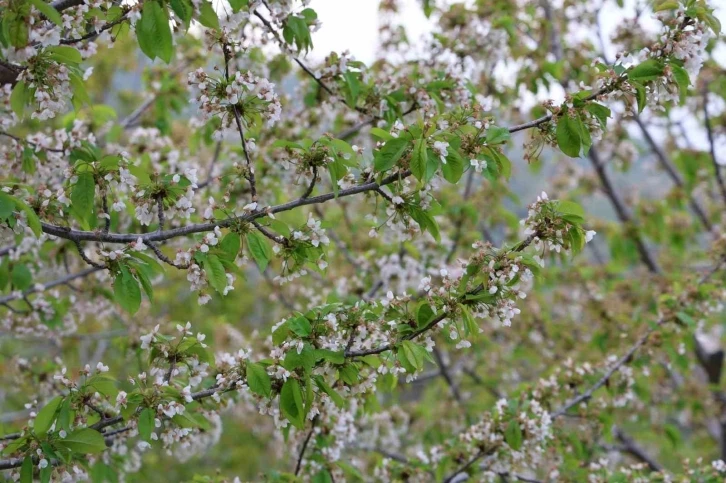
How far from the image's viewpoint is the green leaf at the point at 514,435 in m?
3.03

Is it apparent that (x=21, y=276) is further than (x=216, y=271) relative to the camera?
Yes

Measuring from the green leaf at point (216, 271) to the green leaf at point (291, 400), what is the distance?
429 millimetres

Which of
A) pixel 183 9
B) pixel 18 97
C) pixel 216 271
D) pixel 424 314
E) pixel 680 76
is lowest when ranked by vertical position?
pixel 424 314

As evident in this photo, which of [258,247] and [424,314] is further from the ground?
[258,247]

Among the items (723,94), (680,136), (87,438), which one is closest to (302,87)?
(87,438)

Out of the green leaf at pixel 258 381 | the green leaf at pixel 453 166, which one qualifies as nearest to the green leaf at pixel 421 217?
the green leaf at pixel 453 166

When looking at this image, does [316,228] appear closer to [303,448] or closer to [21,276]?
[303,448]

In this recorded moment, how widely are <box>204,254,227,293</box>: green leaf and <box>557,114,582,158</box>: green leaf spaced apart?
4.45 ft

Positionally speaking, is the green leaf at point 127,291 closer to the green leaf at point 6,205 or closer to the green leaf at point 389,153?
the green leaf at point 6,205

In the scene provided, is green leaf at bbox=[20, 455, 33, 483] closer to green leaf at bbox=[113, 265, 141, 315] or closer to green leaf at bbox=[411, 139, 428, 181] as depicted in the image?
green leaf at bbox=[113, 265, 141, 315]

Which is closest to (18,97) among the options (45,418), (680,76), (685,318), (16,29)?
(16,29)

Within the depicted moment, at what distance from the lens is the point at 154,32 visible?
6.35 ft

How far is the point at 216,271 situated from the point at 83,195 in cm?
64

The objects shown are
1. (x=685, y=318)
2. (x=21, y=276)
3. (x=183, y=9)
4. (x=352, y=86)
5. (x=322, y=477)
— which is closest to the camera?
(x=183, y=9)
